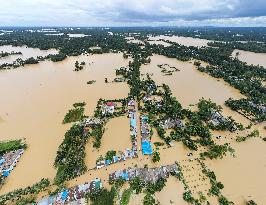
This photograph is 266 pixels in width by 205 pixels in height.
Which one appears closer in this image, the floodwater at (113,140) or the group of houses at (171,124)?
the floodwater at (113,140)

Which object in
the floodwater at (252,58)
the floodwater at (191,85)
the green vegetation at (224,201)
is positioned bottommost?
the floodwater at (252,58)

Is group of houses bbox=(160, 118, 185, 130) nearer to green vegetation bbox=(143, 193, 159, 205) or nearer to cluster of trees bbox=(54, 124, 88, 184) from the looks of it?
cluster of trees bbox=(54, 124, 88, 184)

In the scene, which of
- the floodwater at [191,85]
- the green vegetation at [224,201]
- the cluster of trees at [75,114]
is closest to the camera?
the green vegetation at [224,201]

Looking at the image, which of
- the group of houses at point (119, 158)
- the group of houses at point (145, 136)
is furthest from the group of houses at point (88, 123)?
the group of houses at point (119, 158)

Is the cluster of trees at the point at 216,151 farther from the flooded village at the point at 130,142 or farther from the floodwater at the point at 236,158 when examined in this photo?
the floodwater at the point at 236,158

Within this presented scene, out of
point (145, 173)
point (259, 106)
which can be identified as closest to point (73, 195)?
point (145, 173)
